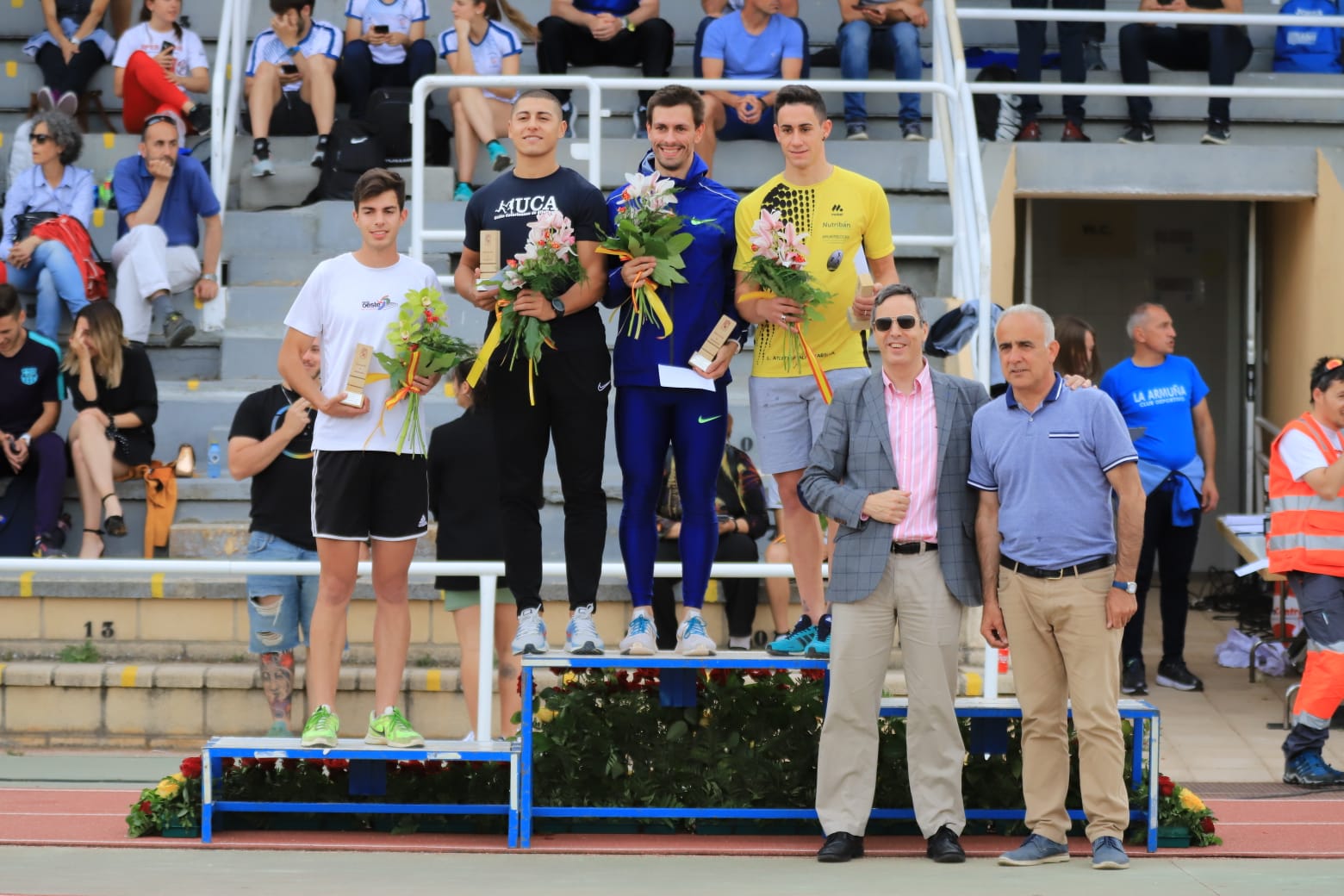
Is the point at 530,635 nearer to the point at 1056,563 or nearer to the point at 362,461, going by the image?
the point at 362,461

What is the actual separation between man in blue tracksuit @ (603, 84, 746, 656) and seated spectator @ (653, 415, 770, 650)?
2.50 m

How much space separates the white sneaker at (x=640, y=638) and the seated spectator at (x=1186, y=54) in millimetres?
6615

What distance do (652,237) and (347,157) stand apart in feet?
19.1

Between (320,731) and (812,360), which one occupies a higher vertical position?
(812,360)

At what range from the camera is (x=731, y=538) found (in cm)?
1000

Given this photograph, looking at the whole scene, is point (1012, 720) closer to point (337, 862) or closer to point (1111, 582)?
point (1111, 582)

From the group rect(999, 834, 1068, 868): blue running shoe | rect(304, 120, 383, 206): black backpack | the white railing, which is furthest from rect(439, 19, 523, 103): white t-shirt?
rect(999, 834, 1068, 868): blue running shoe

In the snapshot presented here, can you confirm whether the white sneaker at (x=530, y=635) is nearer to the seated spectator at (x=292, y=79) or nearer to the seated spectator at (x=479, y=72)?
the seated spectator at (x=479, y=72)

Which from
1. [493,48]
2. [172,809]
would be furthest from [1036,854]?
[493,48]

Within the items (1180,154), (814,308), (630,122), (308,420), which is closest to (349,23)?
(630,122)

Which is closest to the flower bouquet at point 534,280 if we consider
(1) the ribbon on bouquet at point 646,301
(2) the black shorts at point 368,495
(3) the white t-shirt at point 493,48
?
(1) the ribbon on bouquet at point 646,301

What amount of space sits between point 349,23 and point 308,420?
4.96m

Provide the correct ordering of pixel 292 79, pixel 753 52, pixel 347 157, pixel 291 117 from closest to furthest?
pixel 753 52 → pixel 347 157 → pixel 292 79 → pixel 291 117

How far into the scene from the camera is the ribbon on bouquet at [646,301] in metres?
6.86
